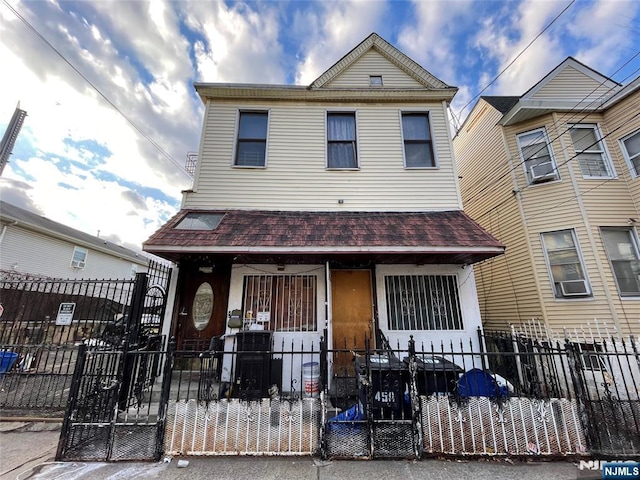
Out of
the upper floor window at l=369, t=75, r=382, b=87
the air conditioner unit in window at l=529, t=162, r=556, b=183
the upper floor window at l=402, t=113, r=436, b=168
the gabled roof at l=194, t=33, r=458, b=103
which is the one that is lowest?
the air conditioner unit in window at l=529, t=162, r=556, b=183

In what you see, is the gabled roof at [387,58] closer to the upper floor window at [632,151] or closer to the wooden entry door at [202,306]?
the upper floor window at [632,151]

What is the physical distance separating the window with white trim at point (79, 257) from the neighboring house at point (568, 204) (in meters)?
21.6

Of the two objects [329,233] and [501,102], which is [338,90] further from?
[501,102]

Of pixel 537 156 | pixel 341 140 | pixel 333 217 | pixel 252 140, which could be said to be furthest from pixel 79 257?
pixel 537 156

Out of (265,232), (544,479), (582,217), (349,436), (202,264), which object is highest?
(582,217)

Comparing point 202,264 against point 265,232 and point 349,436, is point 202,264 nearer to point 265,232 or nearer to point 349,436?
point 265,232

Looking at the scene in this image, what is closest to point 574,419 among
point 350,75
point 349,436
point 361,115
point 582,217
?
point 349,436

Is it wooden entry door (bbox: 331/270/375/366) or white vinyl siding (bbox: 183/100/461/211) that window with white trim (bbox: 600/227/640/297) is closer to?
white vinyl siding (bbox: 183/100/461/211)

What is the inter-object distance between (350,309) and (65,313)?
642 cm

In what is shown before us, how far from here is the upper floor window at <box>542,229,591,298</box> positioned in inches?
270

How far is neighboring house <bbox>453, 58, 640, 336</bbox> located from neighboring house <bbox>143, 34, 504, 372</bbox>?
108 inches

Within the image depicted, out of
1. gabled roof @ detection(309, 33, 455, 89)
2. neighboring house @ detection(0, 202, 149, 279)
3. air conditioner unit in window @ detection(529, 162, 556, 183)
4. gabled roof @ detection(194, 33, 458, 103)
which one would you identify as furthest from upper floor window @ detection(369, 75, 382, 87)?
neighboring house @ detection(0, 202, 149, 279)

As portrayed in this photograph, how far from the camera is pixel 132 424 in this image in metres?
3.31

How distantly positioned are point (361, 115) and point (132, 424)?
8.33 m
